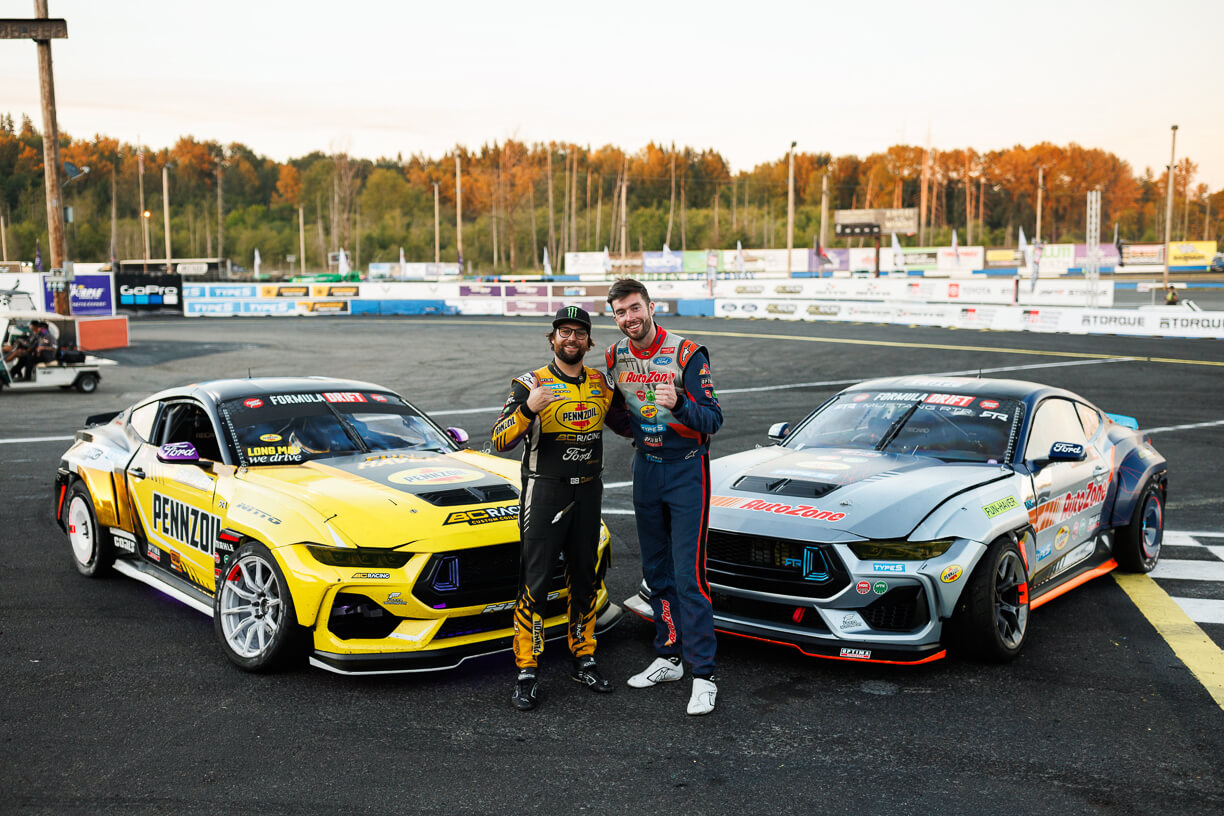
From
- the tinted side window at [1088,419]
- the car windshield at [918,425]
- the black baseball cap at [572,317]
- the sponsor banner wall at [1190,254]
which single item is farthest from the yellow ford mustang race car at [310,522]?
the sponsor banner wall at [1190,254]

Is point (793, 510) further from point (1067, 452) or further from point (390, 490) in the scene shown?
point (390, 490)

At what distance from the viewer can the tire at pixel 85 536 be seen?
21.4ft

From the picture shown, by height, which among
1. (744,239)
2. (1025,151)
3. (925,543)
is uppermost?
(1025,151)

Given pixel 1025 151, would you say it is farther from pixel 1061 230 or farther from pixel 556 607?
pixel 556 607

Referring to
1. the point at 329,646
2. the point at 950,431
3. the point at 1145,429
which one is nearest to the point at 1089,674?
the point at 950,431

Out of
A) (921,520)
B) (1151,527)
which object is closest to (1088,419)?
(1151,527)

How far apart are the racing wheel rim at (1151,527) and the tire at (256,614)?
541 centimetres

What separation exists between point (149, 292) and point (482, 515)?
44162 mm

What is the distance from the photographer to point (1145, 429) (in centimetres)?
1331

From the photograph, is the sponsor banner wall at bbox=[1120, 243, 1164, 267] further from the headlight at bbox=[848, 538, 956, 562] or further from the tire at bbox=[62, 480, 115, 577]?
the tire at bbox=[62, 480, 115, 577]

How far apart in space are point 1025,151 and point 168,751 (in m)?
132

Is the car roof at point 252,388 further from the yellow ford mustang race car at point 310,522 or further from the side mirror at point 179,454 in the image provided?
the side mirror at point 179,454

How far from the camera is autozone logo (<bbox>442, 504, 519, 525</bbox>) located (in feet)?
16.0

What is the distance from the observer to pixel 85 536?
6.69 m
